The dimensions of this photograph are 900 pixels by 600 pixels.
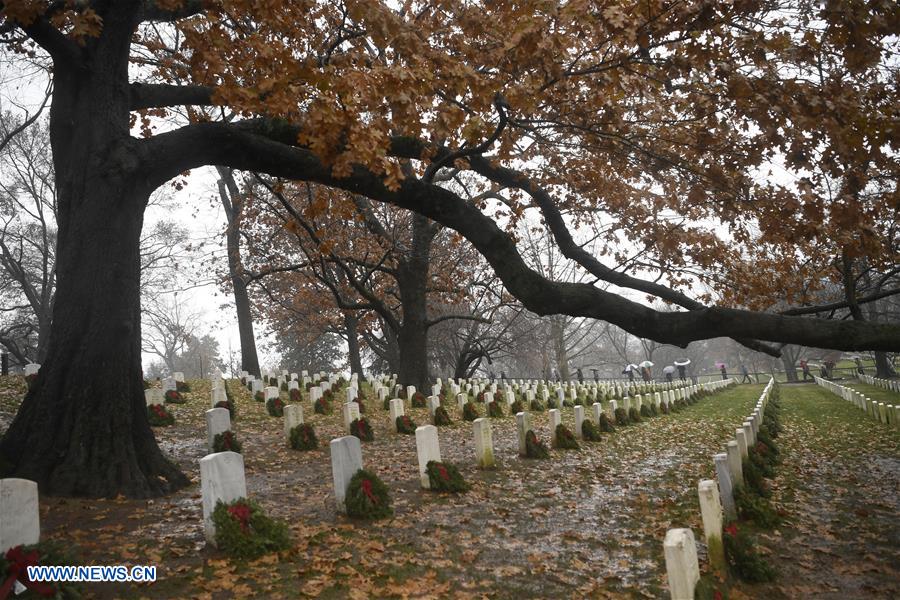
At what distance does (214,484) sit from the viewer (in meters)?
4.47

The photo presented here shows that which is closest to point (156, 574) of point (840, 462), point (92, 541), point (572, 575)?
point (92, 541)

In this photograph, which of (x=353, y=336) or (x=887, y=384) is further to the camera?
(x=353, y=336)

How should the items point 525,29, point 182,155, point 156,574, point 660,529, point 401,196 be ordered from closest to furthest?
1. point 156,574
2. point 525,29
3. point 660,529
4. point 182,155
5. point 401,196

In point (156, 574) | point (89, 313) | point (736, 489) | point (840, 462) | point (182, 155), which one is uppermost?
point (182, 155)

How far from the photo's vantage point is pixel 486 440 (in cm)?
787

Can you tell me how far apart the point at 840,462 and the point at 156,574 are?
10.3m

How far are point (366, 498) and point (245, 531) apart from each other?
4.27 feet

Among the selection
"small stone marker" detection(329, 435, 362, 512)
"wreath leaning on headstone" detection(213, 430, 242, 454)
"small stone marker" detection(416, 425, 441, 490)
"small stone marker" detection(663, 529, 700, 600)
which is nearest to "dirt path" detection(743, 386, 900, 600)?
"small stone marker" detection(663, 529, 700, 600)

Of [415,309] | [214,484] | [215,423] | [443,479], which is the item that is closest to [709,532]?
[443,479]

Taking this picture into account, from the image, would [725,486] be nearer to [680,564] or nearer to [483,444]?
[680,564]

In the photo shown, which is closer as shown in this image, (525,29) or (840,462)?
(525,29)

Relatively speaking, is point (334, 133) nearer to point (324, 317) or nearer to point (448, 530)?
point (448, 530)

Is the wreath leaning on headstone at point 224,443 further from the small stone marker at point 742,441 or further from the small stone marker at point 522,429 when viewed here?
the small stone marker at point 742,441

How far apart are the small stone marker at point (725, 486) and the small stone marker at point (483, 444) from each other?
304 centimetres
